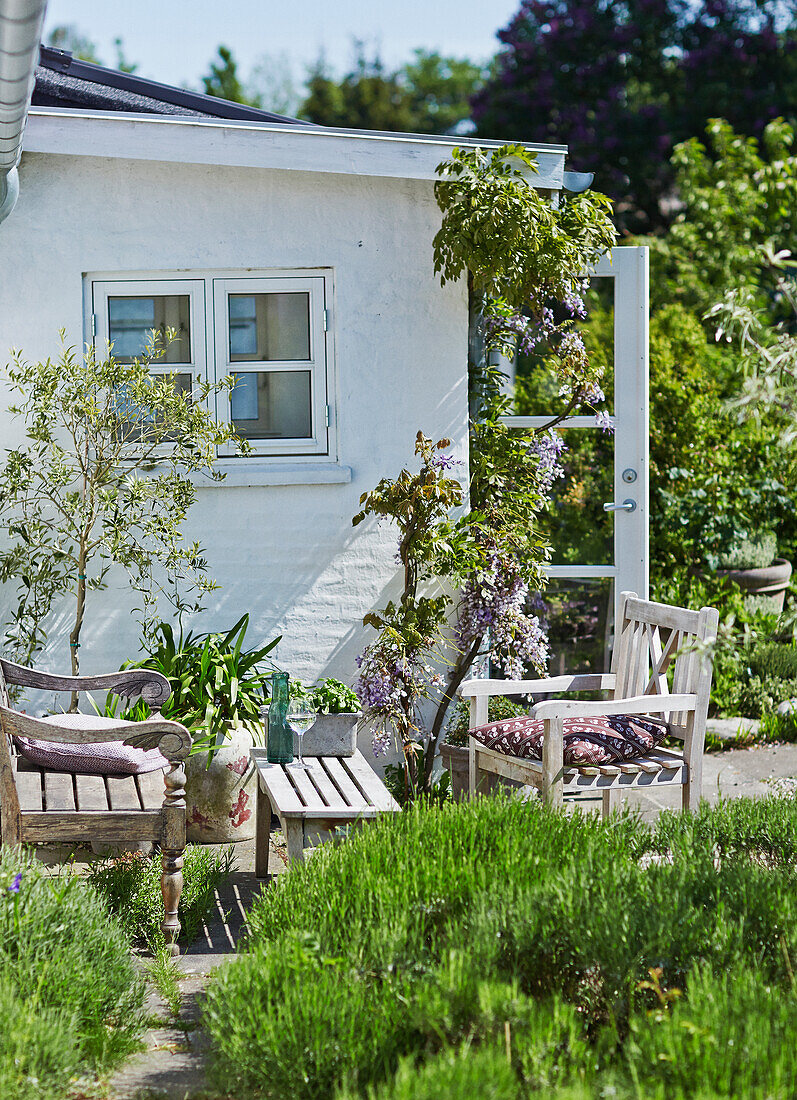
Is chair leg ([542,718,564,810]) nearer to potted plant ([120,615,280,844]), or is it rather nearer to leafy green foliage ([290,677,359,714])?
leafy green foliage ([290,677,359,714])

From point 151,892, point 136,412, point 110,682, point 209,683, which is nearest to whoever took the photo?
point 151,892

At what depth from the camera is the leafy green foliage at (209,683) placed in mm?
5062

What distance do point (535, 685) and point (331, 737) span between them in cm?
91

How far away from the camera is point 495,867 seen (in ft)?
10.5

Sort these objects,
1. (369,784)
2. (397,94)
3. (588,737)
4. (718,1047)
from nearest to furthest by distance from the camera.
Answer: (718,1047)
(369,784)
(588,737)
(397,94)

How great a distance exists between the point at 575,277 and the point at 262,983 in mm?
3682


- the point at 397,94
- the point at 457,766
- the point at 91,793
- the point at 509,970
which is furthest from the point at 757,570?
the point at 397,94

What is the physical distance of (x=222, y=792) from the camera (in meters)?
4.98

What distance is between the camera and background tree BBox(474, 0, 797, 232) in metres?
17.8

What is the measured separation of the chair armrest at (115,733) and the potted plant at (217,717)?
0.86 meters

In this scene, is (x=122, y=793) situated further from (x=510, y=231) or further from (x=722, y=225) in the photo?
(x=722, y=225)

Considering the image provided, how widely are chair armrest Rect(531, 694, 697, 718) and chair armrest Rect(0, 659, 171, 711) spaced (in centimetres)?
152

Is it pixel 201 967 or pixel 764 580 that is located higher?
pixel 764 580

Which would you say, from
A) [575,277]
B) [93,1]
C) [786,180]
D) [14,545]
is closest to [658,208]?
[786,180]
